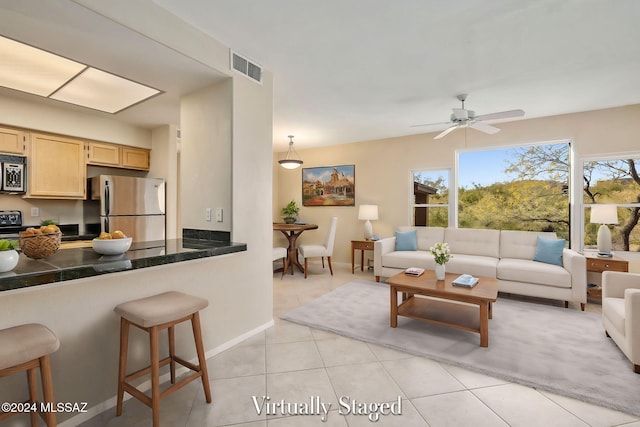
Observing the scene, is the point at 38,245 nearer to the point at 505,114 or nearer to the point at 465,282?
the point at 465,282

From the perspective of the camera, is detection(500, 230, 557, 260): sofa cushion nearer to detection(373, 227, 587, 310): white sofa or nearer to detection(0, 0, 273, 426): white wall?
detection(373, 227, 587, 310): white sofa

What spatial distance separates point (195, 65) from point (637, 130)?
5.41 m

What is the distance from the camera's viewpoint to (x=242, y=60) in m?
2.56

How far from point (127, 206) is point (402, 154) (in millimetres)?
4569

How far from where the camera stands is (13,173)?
3.13 m

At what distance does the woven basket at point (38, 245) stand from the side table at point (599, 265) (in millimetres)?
5242

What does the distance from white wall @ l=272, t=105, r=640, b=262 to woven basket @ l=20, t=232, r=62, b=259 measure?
496cm

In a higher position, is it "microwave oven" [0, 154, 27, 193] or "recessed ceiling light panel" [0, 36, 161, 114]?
"recessed ceiling light panel" [0, 36, 161, 114]

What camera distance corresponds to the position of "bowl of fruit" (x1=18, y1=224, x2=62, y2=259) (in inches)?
60.6

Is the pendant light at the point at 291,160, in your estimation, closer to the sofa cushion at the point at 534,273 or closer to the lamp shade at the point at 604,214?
the sofa cushion at the point at 534,273

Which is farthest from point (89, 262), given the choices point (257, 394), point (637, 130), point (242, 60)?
point (637, 130)

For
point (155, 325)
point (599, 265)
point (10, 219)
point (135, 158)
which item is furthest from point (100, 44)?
point (599, 265)

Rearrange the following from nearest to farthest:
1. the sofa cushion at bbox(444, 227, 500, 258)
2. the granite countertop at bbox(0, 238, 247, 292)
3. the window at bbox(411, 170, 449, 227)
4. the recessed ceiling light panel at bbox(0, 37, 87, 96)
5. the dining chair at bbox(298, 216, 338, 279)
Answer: the granite countertop at bbox(0, 238, 247, 292), the recessed ceiling light panel at bbox(0, 37, 87, 96), the sofa cushion at bbox(444, 227, 500, 258), the dining chair at bbox(298, 216, 338, 279), the window at bbox(411, 170, 449, 227)

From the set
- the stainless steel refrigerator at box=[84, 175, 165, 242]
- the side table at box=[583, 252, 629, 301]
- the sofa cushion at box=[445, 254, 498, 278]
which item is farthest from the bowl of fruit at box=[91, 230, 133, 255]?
the side table at box=[583, 252, 629, 301]
